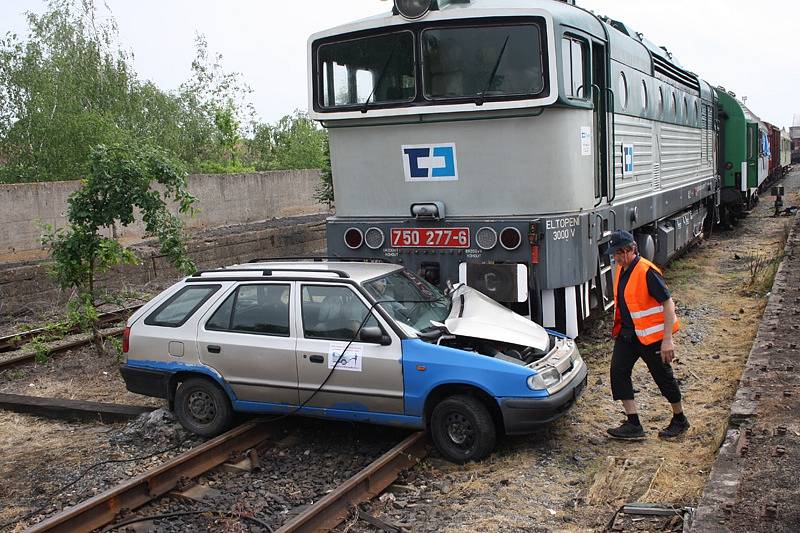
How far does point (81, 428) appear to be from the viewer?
7.78 metres

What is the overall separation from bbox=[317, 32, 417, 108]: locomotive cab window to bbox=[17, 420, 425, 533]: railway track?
12.4 ft

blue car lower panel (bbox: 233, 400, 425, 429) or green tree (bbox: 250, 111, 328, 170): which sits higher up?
green tree (bbox: 250, 111, 328, 170)

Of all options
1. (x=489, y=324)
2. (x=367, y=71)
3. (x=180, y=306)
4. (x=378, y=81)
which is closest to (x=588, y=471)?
(x=489, y=324)

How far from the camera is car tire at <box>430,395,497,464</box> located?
245 inches

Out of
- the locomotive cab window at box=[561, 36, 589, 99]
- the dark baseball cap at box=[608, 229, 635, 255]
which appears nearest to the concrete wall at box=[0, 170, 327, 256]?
the locomotive cab window at box=[561, 36, 589, 99]

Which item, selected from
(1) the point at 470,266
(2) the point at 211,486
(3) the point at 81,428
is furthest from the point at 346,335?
(3) the point at 81,428

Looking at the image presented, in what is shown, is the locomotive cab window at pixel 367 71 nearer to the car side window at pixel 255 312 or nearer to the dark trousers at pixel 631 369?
the car side window at pixel 255 312

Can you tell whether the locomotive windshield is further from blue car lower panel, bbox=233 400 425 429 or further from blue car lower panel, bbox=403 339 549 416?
blue car lower panel, bbox=233 400 425 429

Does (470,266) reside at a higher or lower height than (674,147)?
lower

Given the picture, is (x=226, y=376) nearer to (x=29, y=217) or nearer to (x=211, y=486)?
(x=211, y=486)

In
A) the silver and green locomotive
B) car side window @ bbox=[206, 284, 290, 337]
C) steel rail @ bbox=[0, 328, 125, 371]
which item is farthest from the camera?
steel rail @ bbox=[0, 328, 125, 371]

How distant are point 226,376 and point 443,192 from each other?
3.13 m

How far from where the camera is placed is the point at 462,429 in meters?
6.33

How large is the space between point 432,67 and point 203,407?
4093 mm
